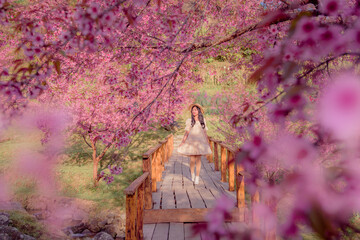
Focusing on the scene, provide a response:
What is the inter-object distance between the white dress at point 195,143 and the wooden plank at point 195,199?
864 millimetres

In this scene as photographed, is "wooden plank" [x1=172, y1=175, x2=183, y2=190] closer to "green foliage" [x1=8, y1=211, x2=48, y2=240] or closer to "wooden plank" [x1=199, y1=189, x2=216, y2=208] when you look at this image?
"wooden plank" [x1=199, y1=189, x2=216, y2=208]

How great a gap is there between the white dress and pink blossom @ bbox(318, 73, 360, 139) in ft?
18.0

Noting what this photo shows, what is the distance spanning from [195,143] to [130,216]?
10.2 ft

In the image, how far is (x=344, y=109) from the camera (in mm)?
816

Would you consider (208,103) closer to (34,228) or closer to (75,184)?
(75,184)

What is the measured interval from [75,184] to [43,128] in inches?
98.0

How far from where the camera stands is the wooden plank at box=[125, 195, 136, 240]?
3.42 meters

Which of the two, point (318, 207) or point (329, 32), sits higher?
point (329, 32)

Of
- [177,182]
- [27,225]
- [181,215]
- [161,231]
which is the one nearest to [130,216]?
[161,231]

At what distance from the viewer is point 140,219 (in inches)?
156

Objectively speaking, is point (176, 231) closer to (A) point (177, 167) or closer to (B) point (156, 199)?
(B) point (156, 199)

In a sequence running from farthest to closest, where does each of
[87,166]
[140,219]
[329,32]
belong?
1. [87,166]
2. [140,219]
3. [329,32]

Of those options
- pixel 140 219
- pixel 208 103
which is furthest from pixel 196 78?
pixel 208 103

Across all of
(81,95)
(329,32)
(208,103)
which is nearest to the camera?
(329,32)
